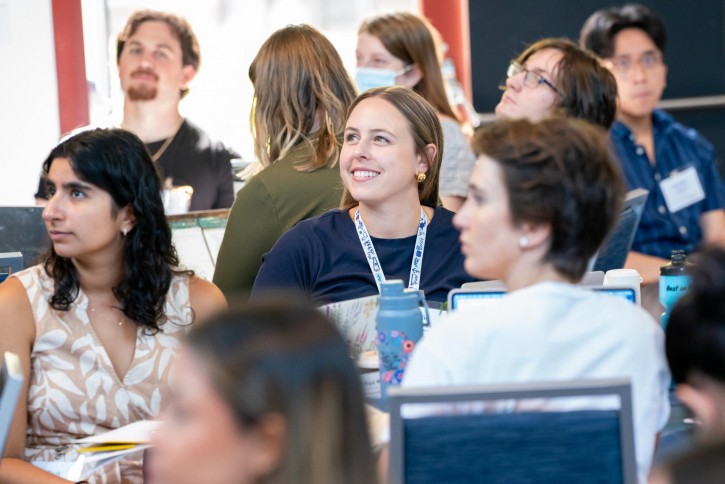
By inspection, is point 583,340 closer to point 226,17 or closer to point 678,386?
point 678,386

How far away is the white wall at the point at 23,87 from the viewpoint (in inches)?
183

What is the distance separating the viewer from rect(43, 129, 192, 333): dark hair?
2572 mm

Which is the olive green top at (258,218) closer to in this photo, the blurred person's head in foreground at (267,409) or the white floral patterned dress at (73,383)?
the white floral patterned dress at (73,383)

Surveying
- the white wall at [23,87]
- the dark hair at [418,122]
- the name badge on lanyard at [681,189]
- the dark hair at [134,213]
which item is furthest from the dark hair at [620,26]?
the dark hair at [134,213]

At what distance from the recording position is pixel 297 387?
111cm

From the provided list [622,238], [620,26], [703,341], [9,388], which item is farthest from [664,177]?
[9,388]

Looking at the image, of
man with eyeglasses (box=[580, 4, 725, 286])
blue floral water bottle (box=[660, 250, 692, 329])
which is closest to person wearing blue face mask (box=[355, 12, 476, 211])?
man with eyeglasses (box=[580, 4, 725, 286])

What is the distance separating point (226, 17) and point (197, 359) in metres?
4.80

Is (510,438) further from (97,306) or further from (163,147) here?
(163,147)

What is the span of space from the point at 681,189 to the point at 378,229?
1.95m

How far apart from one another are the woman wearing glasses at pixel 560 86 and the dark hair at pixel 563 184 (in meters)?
1.62

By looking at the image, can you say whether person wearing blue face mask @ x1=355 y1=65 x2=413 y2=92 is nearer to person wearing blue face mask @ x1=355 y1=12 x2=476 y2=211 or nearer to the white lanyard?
person wearing blue face mask @ x1=355 y1=12 x2=476 y2=211

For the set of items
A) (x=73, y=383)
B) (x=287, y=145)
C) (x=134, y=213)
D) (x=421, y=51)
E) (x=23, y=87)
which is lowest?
(x=73, y=383)

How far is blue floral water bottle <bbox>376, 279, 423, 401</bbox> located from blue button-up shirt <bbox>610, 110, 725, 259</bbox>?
90.2 inches
